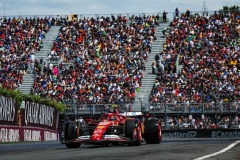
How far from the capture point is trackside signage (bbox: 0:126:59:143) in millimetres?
31197

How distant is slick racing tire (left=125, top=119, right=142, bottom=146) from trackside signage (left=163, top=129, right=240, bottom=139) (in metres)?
23.9

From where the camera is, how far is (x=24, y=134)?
3538cm

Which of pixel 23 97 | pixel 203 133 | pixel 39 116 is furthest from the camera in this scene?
pixel 203 133

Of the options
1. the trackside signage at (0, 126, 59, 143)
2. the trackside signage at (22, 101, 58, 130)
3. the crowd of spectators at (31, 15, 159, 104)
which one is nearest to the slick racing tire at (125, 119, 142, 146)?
the trackside signage at (0, 126, 59, 143)

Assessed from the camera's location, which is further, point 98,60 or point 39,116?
point 98,60

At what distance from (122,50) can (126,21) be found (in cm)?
591

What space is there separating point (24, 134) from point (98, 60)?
25.5m

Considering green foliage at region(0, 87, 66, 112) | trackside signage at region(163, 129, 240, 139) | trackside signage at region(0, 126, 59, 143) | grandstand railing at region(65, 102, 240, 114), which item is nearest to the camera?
trackside signage at region(0, 126, 59, 143)

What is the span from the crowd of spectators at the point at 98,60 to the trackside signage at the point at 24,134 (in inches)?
404

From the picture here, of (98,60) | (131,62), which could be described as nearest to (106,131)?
(131,62)

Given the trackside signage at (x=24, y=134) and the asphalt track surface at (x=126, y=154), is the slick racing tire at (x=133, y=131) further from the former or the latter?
the trackside signage at (x=24, y=134)

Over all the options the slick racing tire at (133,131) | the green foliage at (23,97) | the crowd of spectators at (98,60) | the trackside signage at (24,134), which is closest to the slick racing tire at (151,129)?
the slick racing tire at (133,131)

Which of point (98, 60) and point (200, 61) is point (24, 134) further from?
point (98, 60)

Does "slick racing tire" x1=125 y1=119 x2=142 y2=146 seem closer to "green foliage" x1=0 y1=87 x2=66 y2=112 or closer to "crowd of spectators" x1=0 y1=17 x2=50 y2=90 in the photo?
"green foliage" x1=0 y1=87 x2=66 y2=112
